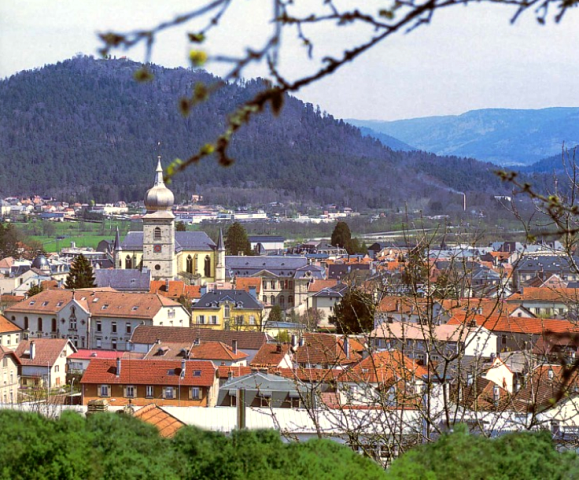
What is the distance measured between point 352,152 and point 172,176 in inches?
4596

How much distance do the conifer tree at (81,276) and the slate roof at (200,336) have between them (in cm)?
1376

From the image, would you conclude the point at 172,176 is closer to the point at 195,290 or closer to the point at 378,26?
the point at 378,26

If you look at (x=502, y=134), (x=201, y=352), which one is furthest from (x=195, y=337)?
(x=502, y=134)

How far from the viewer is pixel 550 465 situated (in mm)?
4527

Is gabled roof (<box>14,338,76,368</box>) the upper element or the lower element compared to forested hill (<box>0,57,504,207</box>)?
lower

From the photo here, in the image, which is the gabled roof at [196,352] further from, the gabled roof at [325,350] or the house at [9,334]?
the house at [9,334]

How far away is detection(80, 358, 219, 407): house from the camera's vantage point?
57.4 ft

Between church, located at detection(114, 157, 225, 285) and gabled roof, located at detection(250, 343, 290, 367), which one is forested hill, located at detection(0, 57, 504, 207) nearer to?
church, located at detection(114, 157, 225, 285)

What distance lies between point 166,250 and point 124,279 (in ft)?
13.4

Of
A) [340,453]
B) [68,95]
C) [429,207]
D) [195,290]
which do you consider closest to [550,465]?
[340,453]

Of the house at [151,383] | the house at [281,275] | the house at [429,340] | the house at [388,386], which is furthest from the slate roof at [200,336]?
the house at [281,275]

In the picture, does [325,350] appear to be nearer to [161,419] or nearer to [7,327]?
[161,419]

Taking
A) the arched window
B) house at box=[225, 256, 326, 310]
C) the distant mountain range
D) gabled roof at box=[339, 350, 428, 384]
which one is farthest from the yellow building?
the distant mountain range

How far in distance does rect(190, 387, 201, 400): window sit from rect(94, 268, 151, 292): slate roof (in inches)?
847
